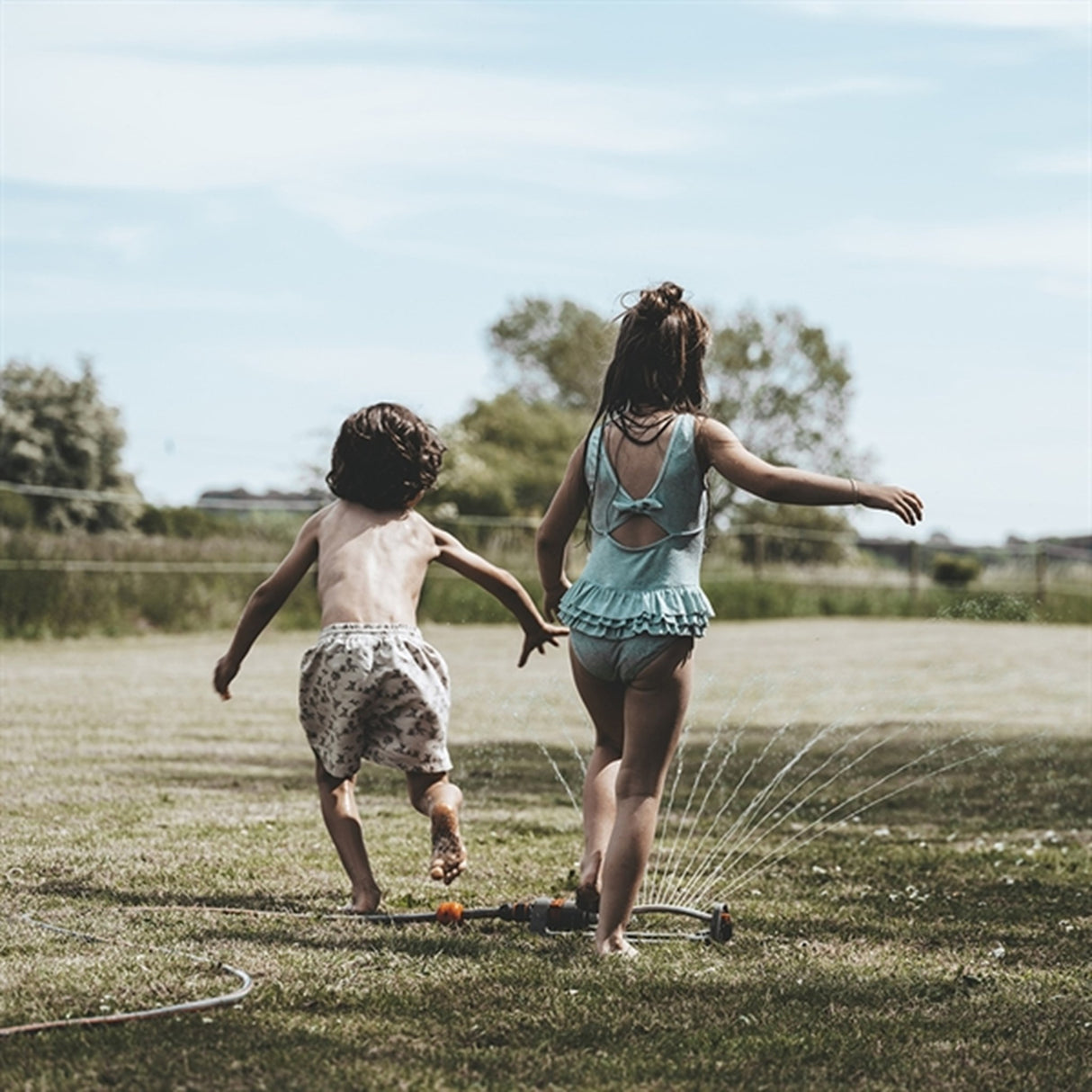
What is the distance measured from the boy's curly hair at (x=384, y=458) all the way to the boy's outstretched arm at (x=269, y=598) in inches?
6.4

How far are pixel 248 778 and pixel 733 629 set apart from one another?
16.2m

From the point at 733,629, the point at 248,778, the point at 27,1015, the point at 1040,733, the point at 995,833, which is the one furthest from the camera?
the point at 733,629

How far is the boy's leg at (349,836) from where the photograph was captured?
4688mm

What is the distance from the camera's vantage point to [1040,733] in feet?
36.2

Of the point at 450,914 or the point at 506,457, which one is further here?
the point at 506,457

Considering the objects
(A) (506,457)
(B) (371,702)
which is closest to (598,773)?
(B) (371,702)

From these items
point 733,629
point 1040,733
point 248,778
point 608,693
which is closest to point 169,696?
point 248,778

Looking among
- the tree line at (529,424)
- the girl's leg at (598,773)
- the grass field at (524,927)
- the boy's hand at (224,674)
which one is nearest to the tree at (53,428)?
the tree line at (529,424)

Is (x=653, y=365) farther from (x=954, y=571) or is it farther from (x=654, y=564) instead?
(x=954, y=571)

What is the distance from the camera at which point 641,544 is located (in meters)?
4.31

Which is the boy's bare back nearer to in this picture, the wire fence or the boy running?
the boy running

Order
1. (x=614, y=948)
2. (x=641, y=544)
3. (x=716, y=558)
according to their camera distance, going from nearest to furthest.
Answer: (x=614, y=948) < (x=641, y=544) < (x=716, y=558)

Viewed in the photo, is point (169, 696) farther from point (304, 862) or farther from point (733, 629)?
point (733, 629)

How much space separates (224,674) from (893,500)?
6.69 ft
